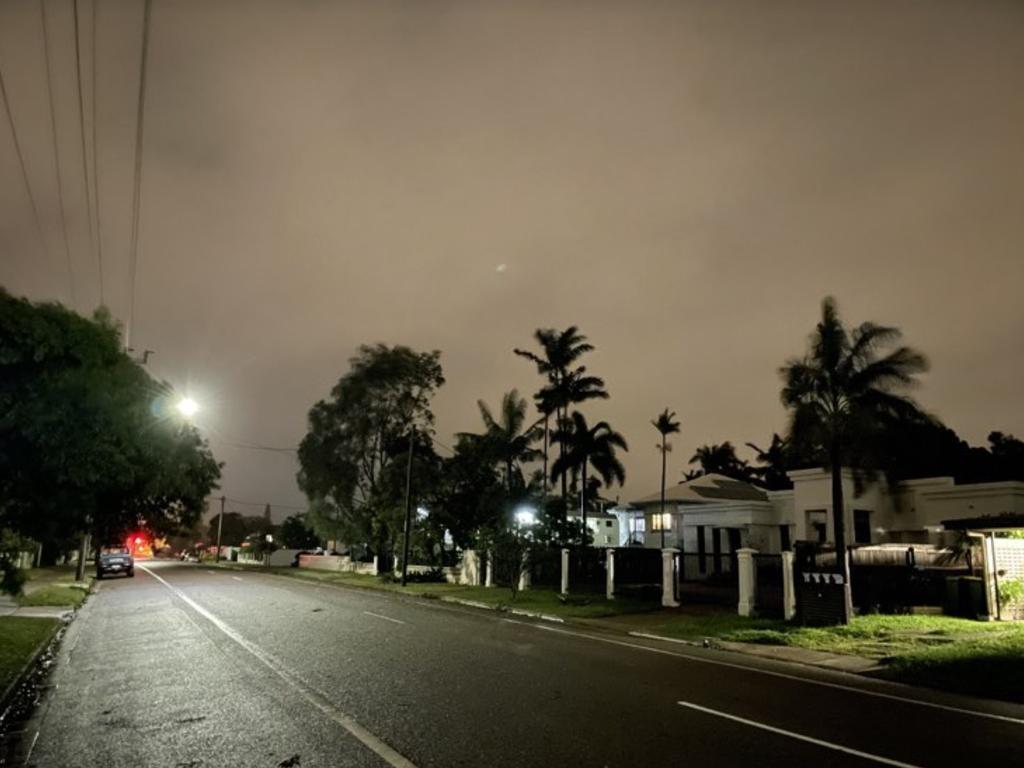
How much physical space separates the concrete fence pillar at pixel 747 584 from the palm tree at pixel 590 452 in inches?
991

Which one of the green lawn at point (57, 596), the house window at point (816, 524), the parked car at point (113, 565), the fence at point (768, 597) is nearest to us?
the fence at point (768, 597)

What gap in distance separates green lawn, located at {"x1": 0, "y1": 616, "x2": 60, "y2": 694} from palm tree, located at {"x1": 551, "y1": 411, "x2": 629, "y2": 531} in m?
30.7

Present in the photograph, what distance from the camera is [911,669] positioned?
11477mm

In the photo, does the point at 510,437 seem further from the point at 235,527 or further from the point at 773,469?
the point at 235,527

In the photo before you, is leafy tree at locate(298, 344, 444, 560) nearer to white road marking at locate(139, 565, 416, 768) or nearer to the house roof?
the house roof

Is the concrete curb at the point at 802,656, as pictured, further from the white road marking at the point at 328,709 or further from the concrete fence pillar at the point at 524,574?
the concrete fence pillar at the point at 524,574

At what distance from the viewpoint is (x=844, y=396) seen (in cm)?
2845

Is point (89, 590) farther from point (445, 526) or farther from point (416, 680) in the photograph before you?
point (416, 680)

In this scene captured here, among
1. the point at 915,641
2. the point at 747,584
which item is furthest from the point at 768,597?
the point at 915,641

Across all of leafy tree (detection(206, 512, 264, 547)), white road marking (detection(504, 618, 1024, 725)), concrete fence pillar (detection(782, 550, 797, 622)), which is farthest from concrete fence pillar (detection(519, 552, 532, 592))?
leafy tree (detection(206, 512, 264, 547))

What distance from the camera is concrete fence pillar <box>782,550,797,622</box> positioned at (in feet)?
57.8

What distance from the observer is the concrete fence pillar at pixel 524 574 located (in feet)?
85.6

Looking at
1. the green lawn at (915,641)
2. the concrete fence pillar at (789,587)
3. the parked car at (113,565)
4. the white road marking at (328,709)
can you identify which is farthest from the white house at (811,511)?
the parked car at (113,565)

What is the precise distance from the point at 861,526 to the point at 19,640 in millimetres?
33506
